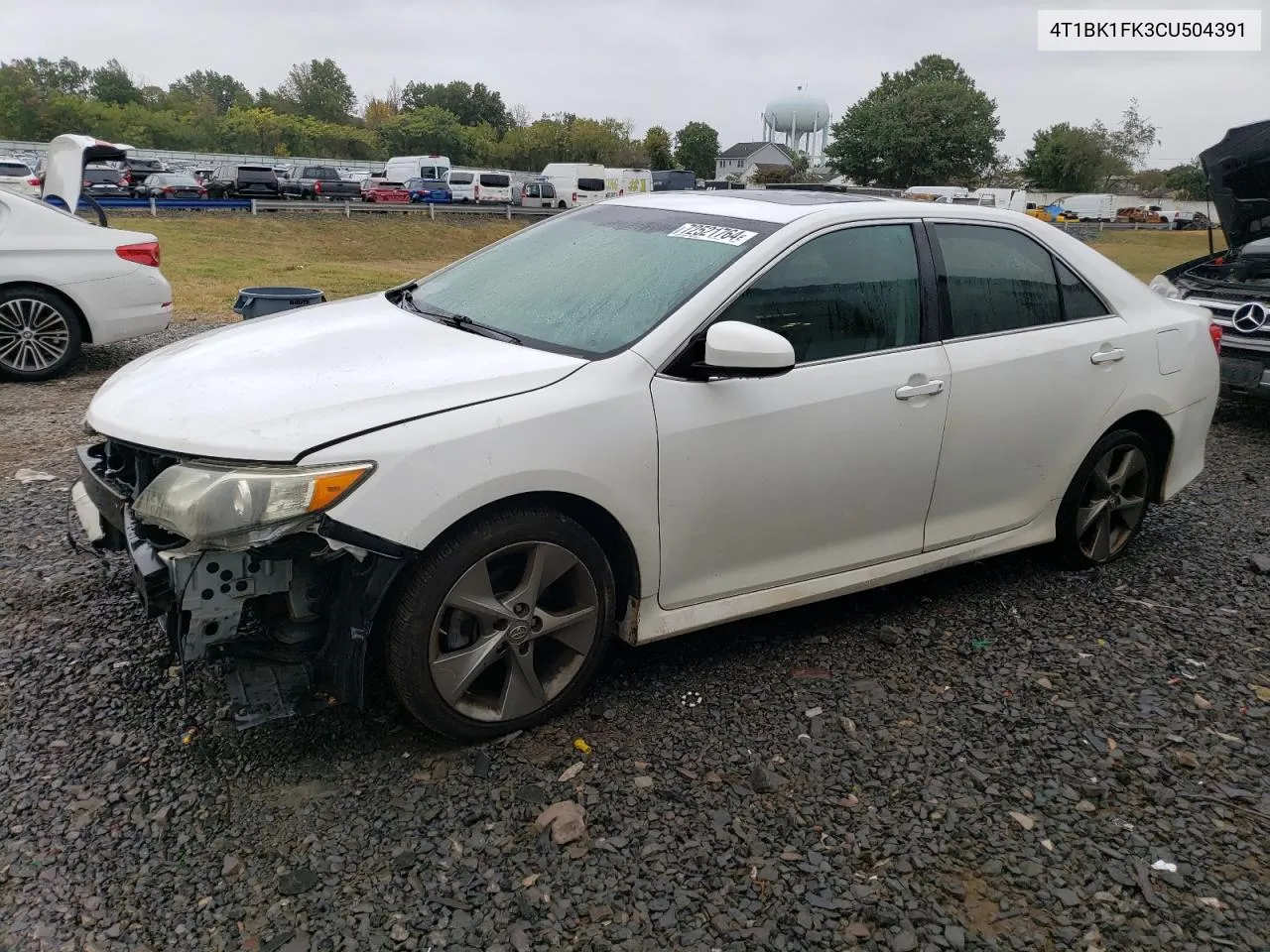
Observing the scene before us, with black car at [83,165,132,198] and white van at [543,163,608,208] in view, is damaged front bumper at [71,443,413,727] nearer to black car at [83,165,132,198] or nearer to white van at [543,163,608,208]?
black car at [83,165,132,198]

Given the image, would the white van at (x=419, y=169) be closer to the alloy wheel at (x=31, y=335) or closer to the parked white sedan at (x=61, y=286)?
the parked white sedan at (x=61, y=286)

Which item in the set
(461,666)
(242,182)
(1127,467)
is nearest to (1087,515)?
(1127,467)

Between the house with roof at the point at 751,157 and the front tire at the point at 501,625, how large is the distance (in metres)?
99.0

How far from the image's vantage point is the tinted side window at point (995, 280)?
147 inches

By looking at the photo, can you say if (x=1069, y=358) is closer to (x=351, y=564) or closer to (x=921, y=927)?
(x=921, y=927)

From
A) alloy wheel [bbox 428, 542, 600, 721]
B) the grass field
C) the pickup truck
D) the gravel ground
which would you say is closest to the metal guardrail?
the grass field

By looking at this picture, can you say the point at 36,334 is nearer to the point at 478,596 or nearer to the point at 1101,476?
the point at 478,596

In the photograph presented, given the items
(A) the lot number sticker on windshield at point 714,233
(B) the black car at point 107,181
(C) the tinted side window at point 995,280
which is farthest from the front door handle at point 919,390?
(B) the black car at point 107,181

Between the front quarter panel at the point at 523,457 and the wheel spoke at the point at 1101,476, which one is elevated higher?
the front quarter panel at the point at 523,457

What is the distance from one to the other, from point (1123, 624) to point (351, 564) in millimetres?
3125

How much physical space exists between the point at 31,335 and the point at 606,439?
254 inches

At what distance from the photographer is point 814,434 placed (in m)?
3.25

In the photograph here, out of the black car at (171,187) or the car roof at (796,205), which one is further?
the black car at (171,187)

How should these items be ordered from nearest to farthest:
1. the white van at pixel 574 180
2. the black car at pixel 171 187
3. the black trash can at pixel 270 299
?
the black trash can at pixel 270 299
the black car at pixel 171 187
the white van at pixel 574 180
